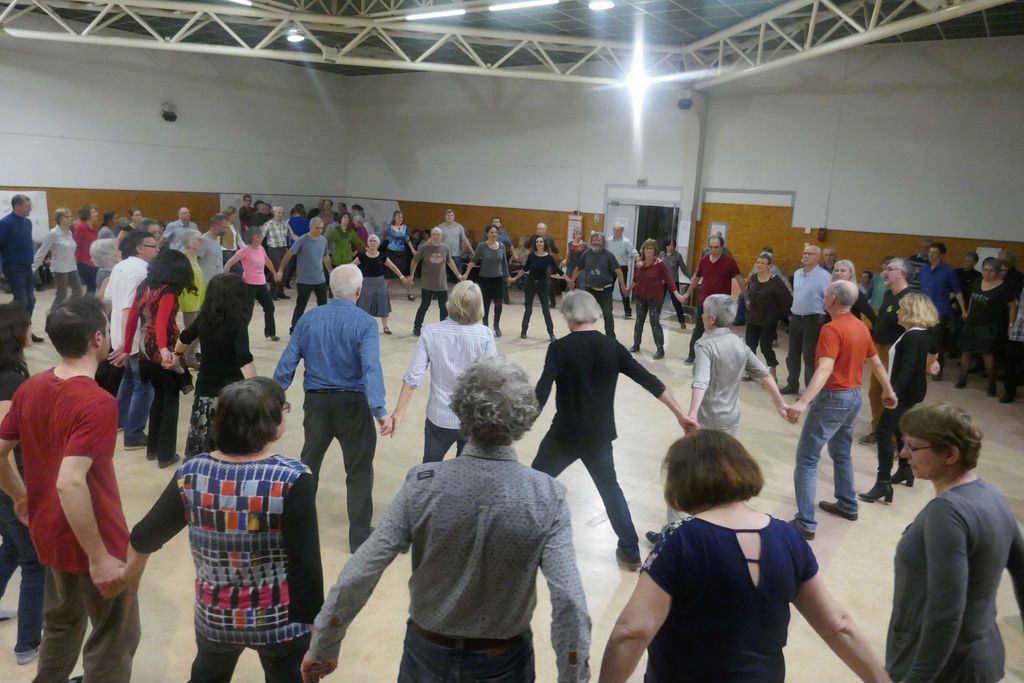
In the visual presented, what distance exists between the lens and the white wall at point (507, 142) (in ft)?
42.4

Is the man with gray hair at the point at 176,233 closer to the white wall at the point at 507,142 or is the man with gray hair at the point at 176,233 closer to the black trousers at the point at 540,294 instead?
the black trousers at the point at 540,294

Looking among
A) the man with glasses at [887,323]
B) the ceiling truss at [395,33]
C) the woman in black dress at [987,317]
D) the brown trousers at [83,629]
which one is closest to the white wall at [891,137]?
the ceiling truss at [395,33]

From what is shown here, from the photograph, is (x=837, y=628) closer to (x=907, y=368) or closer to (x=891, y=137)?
(x=907, y=368)

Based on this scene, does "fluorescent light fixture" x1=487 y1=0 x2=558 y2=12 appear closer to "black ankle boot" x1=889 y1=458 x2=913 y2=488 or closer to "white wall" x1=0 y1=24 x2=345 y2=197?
"black ankle boot" x1=889 y1=458 x2=913 y2=488

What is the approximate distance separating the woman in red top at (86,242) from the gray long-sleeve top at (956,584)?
340 inches

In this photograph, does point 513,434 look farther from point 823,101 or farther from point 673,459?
point 823,101

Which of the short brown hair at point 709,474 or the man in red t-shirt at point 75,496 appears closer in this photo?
the short brown hair at point 709,474

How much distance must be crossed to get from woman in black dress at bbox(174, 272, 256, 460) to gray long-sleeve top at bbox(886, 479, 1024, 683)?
125 inches

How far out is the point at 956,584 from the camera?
1847 mm

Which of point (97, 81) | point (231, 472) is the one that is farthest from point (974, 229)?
point (97, 81)

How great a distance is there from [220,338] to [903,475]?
4.49m

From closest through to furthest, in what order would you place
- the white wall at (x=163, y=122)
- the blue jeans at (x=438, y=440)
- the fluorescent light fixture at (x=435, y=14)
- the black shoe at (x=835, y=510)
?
the blue jeans at (x=438, y=440)
the black shoe at (x=835, y=510)
the fluorescent light fixture at (x=435, y=14)
the white wall at (x=163, y=122)

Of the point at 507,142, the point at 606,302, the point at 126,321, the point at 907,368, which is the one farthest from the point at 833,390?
the point at 507,142

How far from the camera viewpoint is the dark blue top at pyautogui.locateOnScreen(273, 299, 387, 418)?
3459mm
